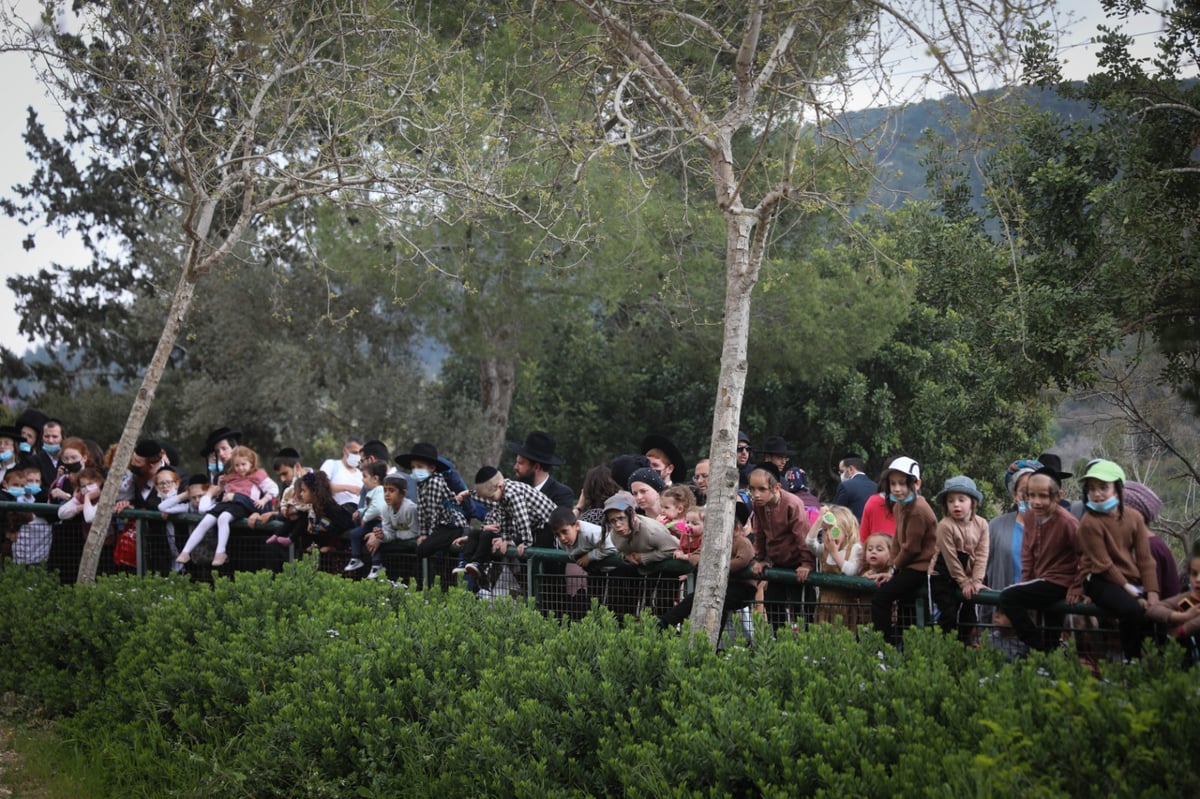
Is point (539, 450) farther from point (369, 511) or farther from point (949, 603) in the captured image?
point (949, 603)

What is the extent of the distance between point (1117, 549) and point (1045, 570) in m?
0.41

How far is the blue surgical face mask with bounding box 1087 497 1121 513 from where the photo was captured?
6.13 metres

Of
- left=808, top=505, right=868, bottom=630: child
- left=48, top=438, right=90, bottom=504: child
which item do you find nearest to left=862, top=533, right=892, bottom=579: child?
left=808, top=505, right=868, bottom=630: child

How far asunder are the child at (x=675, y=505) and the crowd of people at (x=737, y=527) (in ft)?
0.07

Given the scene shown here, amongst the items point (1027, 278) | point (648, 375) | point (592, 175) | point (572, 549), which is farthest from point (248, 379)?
point (572, 549)

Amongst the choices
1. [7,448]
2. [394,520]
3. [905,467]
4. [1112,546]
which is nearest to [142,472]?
[7,448]

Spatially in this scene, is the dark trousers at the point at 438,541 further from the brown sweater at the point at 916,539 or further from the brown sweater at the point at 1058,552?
the brown sweater at the point at 1058,552

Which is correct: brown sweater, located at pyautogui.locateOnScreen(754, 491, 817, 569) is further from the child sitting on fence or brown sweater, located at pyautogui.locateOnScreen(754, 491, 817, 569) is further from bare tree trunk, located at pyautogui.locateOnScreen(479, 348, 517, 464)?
bare tree trunk, located at pyautogui.locateOnScreen(479, 348, 517, 464)

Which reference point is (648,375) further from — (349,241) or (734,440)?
(734,440)

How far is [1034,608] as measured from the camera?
604cm

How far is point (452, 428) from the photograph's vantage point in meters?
32.3

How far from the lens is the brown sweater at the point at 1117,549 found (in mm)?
6023

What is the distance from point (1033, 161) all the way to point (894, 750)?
1332cm

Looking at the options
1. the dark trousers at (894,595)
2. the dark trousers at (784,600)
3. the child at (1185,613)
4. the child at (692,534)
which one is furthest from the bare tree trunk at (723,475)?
the child at (1185,613)
